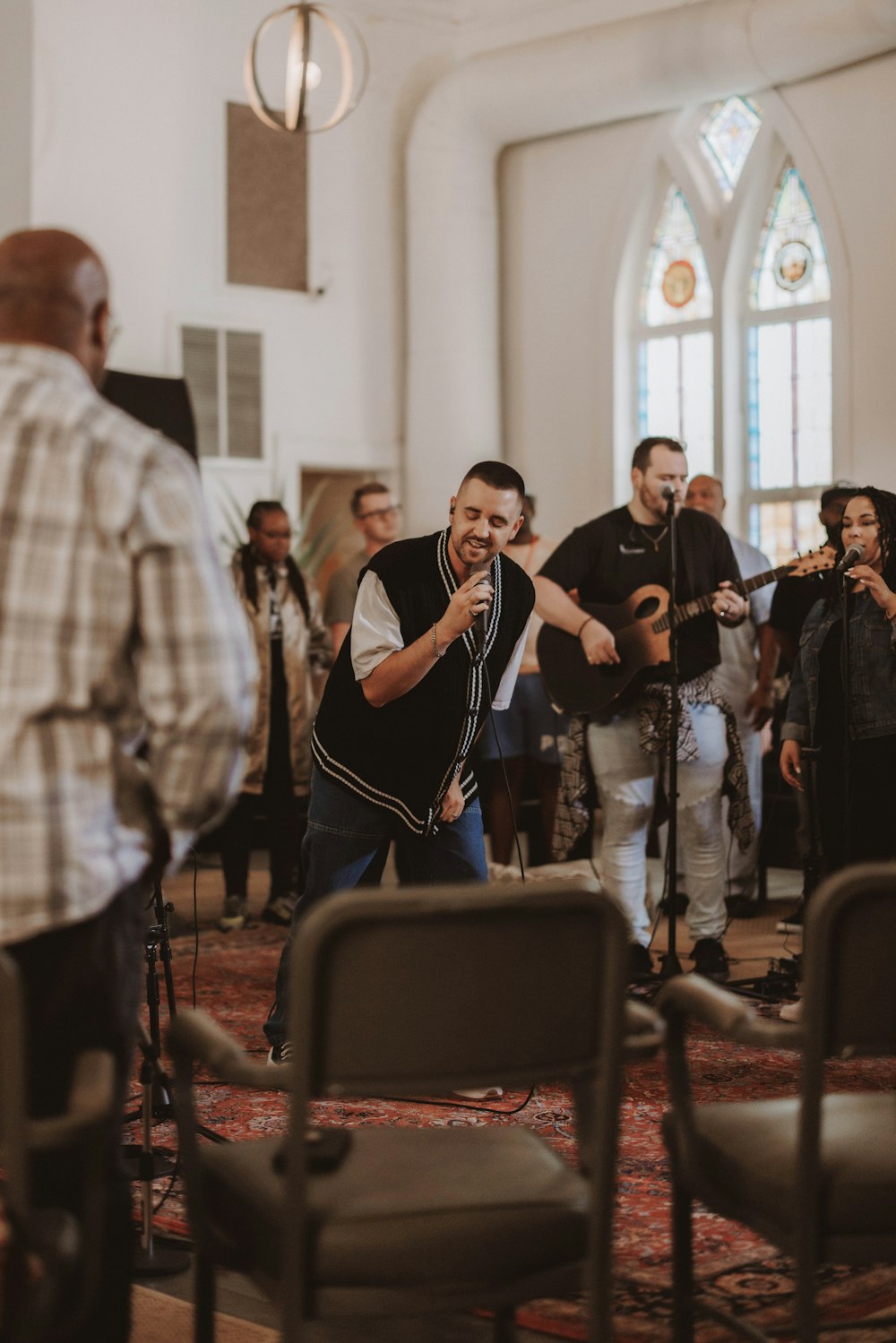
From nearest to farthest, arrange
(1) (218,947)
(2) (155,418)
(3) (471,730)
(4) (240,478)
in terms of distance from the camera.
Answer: (3) (471,730) → (1) (218,947) → (2) (155,418) → (4) (240,478)

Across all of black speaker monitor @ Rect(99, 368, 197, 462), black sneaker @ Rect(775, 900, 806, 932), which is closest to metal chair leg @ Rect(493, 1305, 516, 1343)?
black sneaker @ Rect(775, 900, 806, 932)

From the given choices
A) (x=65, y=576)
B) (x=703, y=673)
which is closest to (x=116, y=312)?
(x=703, y=673)

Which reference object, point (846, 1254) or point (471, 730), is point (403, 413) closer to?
point (471, 730)

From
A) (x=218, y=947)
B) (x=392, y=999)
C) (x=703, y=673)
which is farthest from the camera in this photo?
(x=218, y=947)

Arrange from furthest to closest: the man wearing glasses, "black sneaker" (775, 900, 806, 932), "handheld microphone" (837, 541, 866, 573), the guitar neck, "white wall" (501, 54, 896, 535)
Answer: "white wall" (501, 54, 896, 535) → the man wearing glasses → "black sneaker" (775, 900, 806, 932) → the guitar neck → "handheld microphone" (837, 541, 866, 573)

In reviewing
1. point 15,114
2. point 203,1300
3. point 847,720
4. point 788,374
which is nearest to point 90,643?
point 203,1300

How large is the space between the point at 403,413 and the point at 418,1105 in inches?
291

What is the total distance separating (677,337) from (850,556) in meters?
6.06

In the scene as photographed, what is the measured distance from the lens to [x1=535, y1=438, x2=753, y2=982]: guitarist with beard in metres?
5.66

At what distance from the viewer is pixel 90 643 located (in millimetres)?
2053

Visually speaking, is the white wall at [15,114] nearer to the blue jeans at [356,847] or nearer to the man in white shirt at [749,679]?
the man in white shirt at [749,679]

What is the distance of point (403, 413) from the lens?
36.6ft

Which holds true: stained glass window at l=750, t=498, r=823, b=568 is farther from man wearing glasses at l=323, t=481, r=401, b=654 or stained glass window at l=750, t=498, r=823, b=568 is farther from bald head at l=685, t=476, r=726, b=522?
man wearing glasses at l=323, t=481, r=401, b=654

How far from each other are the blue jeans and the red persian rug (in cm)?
Answer: 32
